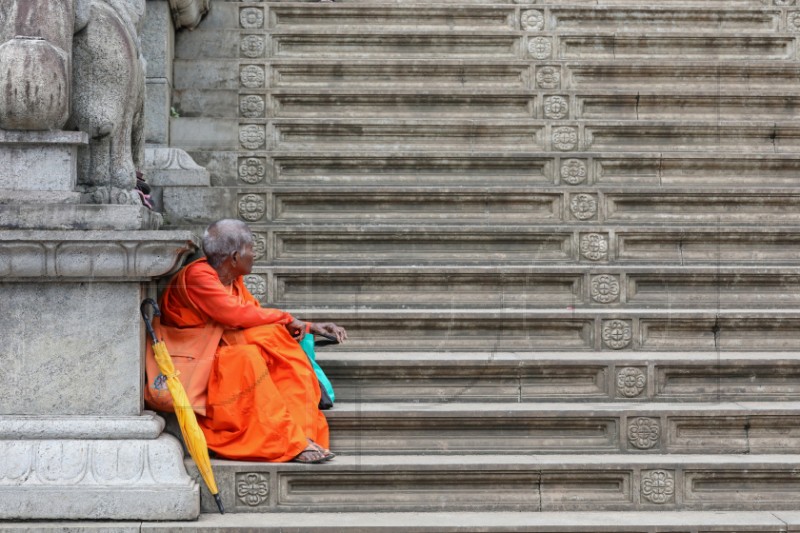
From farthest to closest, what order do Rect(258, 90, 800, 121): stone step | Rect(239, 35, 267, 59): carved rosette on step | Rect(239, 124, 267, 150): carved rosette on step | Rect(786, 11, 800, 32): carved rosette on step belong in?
1. Rect(786, 11, 800, 32): carved rosette on step
2. Rect(239, 35, 267, 59): carved rosette on step
3. Rect(258, 90, 800, 121): stone step
4. Rect(239, 124, 267, 150): carved rosette on step

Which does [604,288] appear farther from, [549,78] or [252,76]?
[252,76]

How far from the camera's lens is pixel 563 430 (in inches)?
205

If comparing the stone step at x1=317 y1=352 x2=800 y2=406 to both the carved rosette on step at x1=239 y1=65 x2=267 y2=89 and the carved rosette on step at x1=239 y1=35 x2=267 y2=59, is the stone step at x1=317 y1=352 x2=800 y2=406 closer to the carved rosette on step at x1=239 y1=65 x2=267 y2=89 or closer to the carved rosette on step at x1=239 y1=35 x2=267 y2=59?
the carved rosette on step at x1=239 y1=65 x2=267 y2=89

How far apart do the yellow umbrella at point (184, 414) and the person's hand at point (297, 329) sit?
64 cm

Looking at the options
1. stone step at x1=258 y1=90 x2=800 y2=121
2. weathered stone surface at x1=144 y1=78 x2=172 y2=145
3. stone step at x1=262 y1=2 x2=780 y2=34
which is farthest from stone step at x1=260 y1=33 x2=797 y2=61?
weathered stone surface at x1=144 y1=78 x2=172 y2=145

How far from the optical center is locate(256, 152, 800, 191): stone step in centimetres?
655

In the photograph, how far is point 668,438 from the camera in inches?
203

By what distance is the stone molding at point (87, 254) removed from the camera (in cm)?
441

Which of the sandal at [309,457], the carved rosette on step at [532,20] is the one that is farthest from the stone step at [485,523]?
the carved rosette on step at [532,20]

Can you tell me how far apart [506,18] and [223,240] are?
329 cm

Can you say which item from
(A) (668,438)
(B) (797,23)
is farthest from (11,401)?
(B) (797,23)

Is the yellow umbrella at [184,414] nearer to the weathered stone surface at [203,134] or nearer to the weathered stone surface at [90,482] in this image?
the weathered stone surface at [90,482]

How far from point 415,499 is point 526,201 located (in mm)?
2210

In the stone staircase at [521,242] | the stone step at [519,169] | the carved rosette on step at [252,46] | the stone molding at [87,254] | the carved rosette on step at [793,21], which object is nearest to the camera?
the stone molding at [87,254]
